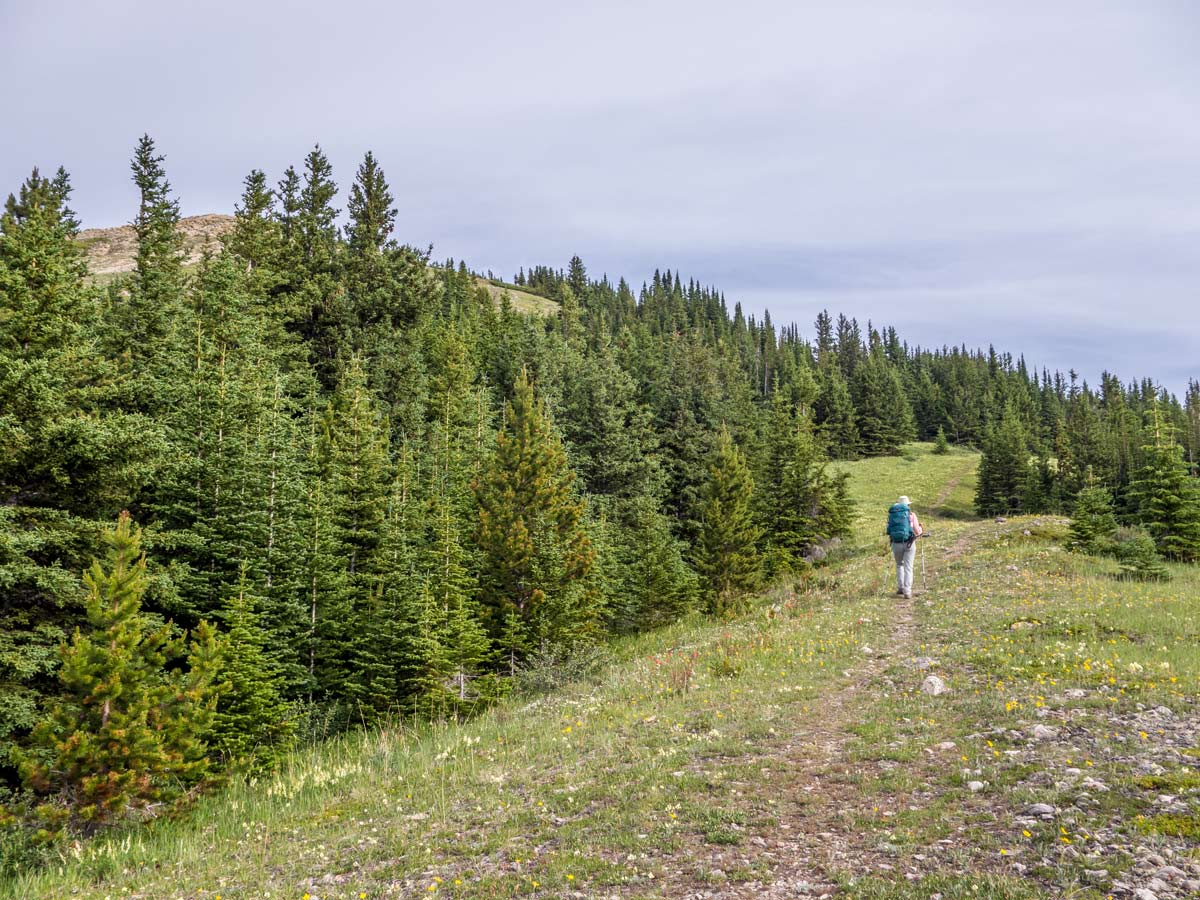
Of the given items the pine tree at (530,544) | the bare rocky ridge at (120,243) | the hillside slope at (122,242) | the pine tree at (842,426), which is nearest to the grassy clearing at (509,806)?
the pine tree at (530,544)

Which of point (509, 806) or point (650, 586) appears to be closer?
point (509, 806)

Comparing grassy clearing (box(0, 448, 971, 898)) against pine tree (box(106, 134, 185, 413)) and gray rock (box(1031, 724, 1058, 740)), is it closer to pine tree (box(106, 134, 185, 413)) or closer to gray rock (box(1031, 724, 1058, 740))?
gray rock (box(1031, 724, 1058, 740))

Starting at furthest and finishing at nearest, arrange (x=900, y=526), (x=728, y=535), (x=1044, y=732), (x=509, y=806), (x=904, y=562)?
(x=728, y=535) → (x=904, y=562) → (x=900, y=526) → (x=509, y=806) → (x=1044, y=732)

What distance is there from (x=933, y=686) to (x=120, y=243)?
494ft

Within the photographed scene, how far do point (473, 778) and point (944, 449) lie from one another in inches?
4949

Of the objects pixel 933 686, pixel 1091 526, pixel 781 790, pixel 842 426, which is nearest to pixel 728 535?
pixel 1091 526

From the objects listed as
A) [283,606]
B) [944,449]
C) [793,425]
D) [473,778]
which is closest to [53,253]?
[283,606]

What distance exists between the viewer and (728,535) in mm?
33625

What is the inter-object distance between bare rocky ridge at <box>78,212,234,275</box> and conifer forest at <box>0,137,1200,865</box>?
198ft

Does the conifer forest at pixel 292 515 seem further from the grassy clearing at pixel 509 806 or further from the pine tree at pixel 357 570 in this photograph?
the grassy clearing at pixel 509 806

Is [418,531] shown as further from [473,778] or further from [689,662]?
[473,778]

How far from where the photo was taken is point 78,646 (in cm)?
1070

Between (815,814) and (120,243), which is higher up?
(120,243)

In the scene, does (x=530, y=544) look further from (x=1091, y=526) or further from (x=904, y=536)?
(x=1091, y=526)
